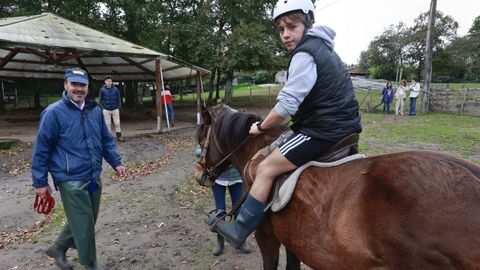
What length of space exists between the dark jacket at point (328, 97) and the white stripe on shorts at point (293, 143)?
0.14ft

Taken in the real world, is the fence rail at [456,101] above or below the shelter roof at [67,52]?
below

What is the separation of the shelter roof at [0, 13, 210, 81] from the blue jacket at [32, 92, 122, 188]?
27.3 feet

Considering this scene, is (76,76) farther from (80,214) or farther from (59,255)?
(59,255)

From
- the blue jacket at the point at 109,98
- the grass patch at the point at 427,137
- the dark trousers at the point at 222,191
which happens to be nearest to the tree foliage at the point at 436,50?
the grass patch at the point at 427,137

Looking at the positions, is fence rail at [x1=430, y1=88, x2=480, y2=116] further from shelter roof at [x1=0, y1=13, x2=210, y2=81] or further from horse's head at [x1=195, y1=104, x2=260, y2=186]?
horse's head at [x1=195, y1=104, x2=260, y2=186]

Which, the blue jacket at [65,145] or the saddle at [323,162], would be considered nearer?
the saddle at [323,162]

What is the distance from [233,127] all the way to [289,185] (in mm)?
1091

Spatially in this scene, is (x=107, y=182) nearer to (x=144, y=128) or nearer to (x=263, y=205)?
(x=263, y=205)

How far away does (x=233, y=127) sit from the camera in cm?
325

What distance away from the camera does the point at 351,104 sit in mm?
2332

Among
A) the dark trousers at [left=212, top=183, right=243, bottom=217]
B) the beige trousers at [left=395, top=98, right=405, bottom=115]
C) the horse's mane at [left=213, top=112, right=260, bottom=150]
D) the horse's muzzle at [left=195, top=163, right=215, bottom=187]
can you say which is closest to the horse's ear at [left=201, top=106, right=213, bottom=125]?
the horse's mane at [left=213, top=112, right=260, bottom=150]

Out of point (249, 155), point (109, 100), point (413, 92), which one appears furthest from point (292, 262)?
point (413, 92)

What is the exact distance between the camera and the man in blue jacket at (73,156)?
319 centimetres

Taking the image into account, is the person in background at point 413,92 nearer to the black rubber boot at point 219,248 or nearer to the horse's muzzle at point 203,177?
the black rubber boot at point 219,248
